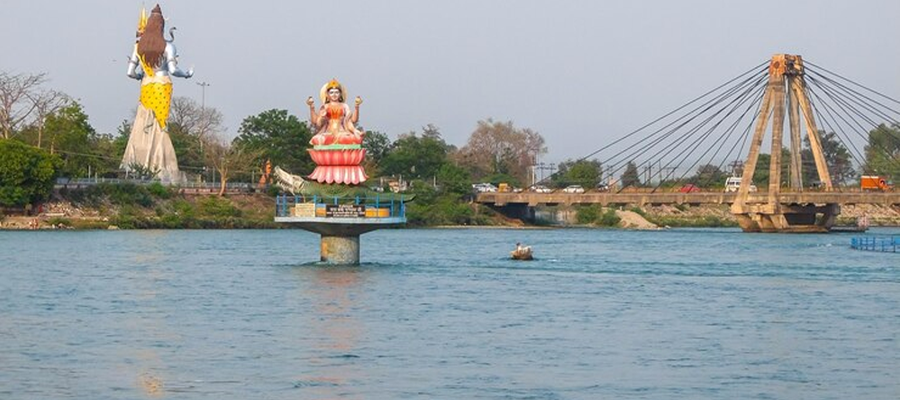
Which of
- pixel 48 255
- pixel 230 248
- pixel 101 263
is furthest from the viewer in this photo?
pixel 230 248

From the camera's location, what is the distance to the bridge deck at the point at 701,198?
110750 millimetres

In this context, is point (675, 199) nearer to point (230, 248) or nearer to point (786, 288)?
point (230, 248)

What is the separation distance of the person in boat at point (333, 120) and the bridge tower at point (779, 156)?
62412 millimetres

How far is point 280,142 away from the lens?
140750 mm

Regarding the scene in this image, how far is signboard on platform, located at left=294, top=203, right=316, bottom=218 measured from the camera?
56.2 metres

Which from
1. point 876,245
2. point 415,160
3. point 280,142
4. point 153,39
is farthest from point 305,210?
point 415,160

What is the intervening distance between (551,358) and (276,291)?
59.7ft

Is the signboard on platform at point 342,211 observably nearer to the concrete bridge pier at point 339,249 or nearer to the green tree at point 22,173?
the concrete bridge pier at point 339,249

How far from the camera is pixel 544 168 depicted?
171250mm

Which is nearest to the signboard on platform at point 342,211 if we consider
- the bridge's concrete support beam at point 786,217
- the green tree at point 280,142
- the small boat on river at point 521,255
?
the small boat on river at point 521,255

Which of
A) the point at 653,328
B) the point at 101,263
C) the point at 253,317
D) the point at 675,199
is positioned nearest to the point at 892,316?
the point at 653,328

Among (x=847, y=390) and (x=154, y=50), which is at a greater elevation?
(x=154, y=50)

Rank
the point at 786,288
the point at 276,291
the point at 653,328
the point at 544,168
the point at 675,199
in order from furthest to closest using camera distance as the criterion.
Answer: the point at 544,168 < the point at 675,199 < the point at 786,288 < the point at 276,291 < the point at 653,328

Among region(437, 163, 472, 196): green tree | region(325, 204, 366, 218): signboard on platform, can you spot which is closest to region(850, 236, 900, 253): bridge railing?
region(325, 204, 366, 218): signboard on platform
